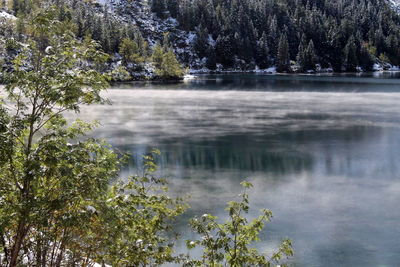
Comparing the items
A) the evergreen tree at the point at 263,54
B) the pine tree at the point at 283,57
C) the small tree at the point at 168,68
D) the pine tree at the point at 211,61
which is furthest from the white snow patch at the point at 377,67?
the small tree at the point at 168,68

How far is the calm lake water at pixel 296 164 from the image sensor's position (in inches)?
658

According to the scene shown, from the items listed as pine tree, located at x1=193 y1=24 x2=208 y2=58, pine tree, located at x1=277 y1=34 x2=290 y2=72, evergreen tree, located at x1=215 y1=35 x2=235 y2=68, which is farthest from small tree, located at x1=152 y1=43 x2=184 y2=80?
evergreen tree, located at x1=215 y1=35 x2=235 y2=68

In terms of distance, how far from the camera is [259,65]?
643 feet

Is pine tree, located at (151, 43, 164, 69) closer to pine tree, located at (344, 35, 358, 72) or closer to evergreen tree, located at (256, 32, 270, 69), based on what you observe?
evergreen tree, located at (256, 32, 270, 69)

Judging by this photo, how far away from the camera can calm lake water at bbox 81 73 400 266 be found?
1670 cm

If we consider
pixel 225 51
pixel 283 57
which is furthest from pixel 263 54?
pixel 225 51

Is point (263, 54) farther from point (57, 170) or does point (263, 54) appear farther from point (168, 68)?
point (57, 170)

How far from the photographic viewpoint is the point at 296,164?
92.5ft

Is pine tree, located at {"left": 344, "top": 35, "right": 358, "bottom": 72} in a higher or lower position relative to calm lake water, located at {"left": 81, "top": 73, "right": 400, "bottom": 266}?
higher

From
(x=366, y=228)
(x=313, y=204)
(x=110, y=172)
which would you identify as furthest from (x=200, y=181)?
(x=110, y=172)

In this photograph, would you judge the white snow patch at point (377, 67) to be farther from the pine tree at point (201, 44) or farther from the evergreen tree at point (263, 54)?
the pine tree at point (201, 44)

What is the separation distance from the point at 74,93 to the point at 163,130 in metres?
34.0

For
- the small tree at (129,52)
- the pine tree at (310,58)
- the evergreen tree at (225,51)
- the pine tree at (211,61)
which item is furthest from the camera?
the evergreen tree at (225,51)

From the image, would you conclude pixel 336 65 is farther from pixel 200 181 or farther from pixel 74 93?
pixel 74 93
